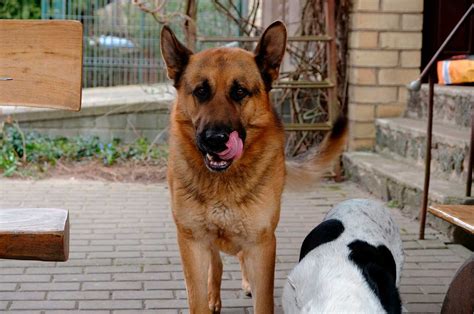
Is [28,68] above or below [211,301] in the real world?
above

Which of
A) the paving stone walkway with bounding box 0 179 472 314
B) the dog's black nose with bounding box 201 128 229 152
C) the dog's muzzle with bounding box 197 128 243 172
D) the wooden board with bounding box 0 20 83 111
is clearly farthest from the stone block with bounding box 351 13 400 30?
the wooden board with bounding box 0 20 83 111

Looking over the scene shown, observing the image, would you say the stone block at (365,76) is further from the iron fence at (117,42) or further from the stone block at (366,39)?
the iron fence at (117,42)

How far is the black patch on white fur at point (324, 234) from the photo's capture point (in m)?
3.94

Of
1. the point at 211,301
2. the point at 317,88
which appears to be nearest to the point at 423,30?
the point at 317,88

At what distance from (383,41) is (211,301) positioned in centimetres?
469

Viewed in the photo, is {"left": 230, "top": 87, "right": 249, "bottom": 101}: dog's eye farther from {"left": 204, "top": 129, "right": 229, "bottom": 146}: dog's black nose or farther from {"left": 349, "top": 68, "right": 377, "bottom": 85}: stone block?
{"left": 349, "top": 68, "right": 377, "bottom": 85}: stone block

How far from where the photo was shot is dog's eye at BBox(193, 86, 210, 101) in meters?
3.97

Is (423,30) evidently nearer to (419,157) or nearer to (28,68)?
(419,157)

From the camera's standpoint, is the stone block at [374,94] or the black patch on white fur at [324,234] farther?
the stone block at [374,94]

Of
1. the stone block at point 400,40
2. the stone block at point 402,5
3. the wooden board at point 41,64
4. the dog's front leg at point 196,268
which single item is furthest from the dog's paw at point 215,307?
the stone block at point 402,5

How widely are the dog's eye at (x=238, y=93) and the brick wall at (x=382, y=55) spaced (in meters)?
4.78

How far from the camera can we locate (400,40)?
8586mm

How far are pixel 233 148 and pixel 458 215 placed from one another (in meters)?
1.04

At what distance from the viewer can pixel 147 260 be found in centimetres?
571
